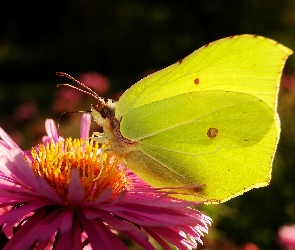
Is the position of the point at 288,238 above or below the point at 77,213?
above

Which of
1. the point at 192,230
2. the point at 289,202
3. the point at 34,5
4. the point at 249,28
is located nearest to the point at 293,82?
the point at 289,202

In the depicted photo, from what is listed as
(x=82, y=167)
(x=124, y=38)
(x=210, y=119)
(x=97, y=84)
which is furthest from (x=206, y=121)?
(x=124, y=38)

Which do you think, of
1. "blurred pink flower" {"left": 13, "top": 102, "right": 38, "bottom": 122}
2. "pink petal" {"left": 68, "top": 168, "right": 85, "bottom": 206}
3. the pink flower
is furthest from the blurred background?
"pink petal" {"left": 68, "top": 168, "right": 85, "bottom": 206}

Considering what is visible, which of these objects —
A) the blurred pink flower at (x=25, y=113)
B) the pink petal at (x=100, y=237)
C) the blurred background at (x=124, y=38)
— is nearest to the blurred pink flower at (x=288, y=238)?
the pink petal at (x=100, y=237)

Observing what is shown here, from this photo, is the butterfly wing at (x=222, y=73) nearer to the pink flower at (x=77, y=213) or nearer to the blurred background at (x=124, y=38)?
the pink flower at (x=77, y=213)

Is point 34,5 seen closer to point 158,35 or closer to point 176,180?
point 158,35

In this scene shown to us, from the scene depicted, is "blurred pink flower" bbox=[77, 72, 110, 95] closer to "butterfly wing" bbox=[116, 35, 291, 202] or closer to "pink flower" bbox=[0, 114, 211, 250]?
"butterfly wing" bbox=[116, 35, 291, 202]

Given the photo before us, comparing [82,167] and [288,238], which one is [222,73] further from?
[288,238]
